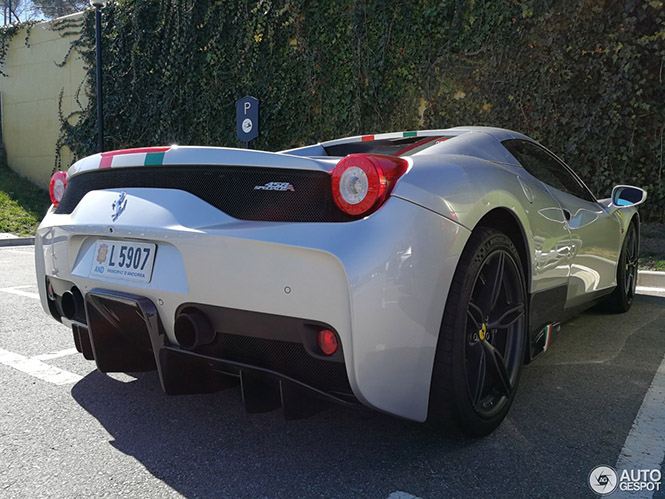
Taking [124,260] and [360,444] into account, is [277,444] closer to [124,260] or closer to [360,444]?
[360,444]

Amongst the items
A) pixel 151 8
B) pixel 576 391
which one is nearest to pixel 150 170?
pixel 576 391

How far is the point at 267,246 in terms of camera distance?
1.79 m

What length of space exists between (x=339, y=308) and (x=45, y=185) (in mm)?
14827

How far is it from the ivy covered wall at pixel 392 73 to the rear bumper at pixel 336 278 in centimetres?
654

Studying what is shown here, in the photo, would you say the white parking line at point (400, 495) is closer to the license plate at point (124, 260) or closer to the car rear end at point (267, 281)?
the car rear end at point (267, 281)

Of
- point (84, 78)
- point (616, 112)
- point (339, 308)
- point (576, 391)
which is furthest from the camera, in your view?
point (84, 78)

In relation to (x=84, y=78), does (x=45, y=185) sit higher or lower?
lower

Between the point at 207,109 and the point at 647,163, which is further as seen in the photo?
the point at 207,109

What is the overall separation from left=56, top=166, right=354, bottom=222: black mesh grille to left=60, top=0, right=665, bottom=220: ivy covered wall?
672 centimetres

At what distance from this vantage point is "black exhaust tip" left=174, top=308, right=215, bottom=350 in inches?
75.0

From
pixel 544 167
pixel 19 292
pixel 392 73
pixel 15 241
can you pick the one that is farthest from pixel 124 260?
pixel 15 241

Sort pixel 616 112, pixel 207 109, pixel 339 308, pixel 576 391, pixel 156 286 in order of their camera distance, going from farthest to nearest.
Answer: pixel 207 109 < pixel 616 112 < pixel 576 391 < pixel 156 286 < pixel 339 308

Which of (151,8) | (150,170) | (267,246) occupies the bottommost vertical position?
(267,246)

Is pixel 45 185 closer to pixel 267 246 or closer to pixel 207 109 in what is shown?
pixel 207 109
